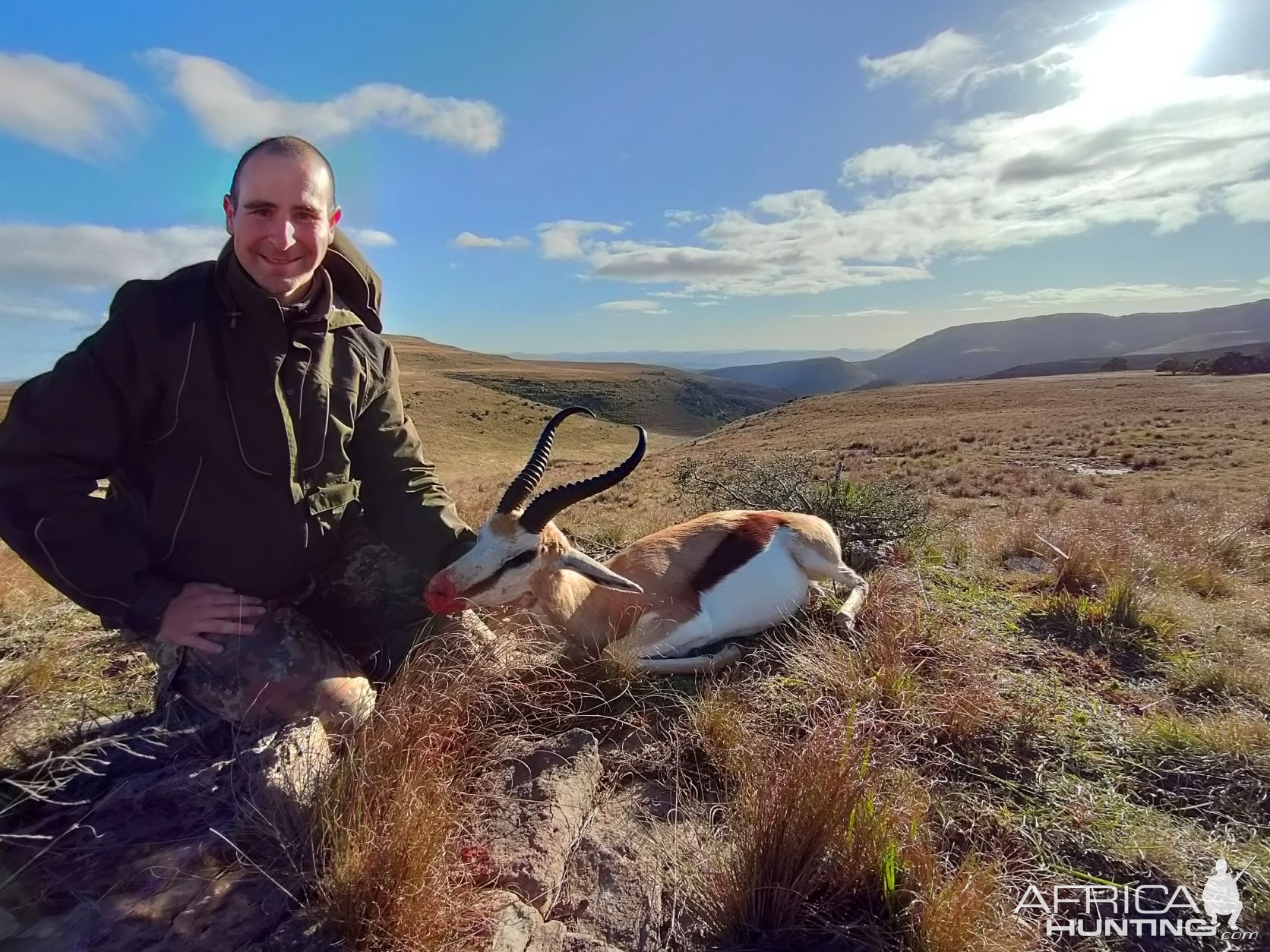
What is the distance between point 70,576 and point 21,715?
0.83 m

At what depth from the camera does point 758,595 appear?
18.1ft

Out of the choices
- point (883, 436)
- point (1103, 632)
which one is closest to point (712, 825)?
point (1103, 632)

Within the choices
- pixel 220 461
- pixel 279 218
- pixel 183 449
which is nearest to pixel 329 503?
pixel 220 461

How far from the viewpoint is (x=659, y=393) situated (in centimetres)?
11269

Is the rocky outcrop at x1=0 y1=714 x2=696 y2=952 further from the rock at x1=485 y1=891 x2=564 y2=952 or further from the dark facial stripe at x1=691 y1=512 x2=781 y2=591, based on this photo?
the dark facial stripe at x1=691 y1=512 x2=781 y2=591

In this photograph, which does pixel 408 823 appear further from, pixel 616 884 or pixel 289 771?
pixel 616 884

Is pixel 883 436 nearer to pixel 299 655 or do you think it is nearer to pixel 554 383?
pixel 299 655

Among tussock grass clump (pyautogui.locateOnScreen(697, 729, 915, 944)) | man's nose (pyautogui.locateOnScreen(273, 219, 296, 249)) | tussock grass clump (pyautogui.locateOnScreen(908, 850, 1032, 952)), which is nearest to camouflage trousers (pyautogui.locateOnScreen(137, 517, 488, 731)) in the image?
man's nose (pyautogui.locateOnScreen(273, 219, 296, 249))

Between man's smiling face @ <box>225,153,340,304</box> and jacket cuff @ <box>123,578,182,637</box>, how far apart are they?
161 centimetres

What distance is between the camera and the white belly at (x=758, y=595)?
5.32m

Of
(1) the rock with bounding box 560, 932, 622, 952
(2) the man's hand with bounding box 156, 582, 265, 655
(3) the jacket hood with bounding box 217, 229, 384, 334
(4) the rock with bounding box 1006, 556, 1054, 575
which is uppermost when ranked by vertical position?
(3) the jacket hood with bounding box 217, 229, 384, 334

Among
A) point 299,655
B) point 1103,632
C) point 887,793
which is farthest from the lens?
point 1103,632

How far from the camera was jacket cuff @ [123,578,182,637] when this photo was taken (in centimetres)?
322

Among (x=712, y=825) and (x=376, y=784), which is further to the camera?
(x=712, y=825)
